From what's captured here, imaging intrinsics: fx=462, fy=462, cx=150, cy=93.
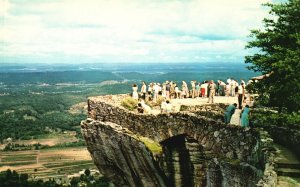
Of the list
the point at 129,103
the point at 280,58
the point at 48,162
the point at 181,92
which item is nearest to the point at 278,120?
the point at 280,58

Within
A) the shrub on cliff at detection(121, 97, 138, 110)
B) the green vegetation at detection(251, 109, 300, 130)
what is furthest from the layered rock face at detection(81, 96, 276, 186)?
the green vegetation at detection(251, 109, 300, 130)

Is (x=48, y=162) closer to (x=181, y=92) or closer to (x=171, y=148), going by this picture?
(x=181, y=92)

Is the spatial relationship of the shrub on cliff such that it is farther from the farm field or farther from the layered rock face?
the farm field

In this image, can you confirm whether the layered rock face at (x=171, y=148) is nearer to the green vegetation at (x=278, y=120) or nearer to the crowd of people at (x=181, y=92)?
the green vegetation at (x=278, y=120)

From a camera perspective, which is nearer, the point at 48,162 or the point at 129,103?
the point at 129,103

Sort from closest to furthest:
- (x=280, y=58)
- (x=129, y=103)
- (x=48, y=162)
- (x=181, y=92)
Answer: (x=280, y=58), (x=129, y=103), (x=181, y=92), (x=48, y=162)

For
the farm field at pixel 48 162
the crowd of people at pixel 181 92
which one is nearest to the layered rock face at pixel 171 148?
the crowd of people at pixel 181 92
